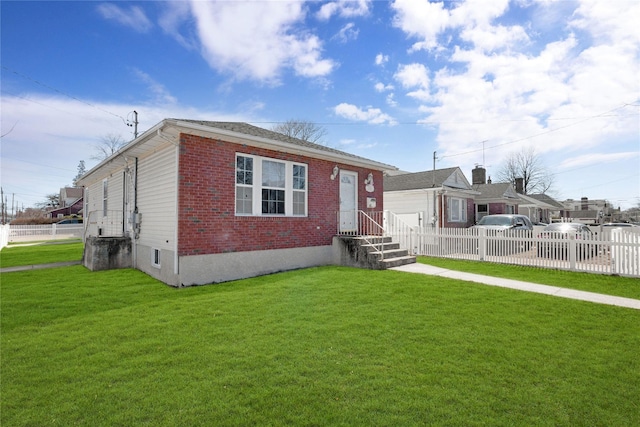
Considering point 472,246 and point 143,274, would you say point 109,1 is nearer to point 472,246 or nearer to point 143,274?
point 143,274

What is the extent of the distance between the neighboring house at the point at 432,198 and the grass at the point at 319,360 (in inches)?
504

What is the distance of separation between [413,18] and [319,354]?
434 inches

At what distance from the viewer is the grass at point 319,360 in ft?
8.67

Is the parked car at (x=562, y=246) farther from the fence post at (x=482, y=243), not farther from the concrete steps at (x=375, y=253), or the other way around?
the concrete steps at (x=375, y=253)

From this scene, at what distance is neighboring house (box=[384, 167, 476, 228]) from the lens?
61.5 ft

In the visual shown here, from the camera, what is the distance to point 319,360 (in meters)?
3.57

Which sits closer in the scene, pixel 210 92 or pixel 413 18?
pixel 413 18

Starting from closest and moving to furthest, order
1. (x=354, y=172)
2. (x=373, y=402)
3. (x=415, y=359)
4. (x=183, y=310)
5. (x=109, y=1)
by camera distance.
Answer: (x=373, y=402), (x=415, y=359), (x=183, y=310), (x=109, y=1), (x=354, y=172)

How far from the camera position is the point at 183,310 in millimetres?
5562

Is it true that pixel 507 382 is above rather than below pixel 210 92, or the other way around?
below

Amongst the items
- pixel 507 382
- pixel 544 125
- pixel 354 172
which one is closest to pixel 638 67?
pixel 544 125

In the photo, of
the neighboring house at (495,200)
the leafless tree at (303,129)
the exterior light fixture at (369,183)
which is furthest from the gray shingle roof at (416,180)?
the leafless tree at (303,129)

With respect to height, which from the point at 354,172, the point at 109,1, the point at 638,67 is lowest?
the point at 354,172

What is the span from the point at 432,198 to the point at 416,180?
307 centimetres
